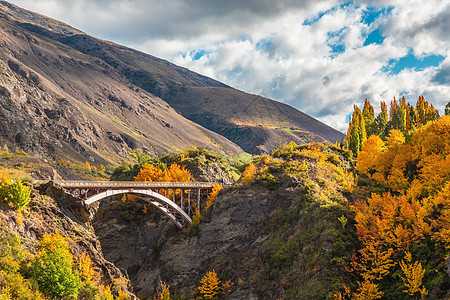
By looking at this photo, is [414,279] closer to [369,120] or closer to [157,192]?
[157,192]

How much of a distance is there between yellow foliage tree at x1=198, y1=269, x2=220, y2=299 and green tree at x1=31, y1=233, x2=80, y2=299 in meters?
21.7

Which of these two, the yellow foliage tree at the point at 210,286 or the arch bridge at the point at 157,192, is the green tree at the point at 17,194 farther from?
the yellow foliage tree at the point at 210,286

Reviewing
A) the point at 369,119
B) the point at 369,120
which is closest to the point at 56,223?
the point at 369,120

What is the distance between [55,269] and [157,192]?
31271mm

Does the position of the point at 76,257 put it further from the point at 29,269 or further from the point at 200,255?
the point at 200,255

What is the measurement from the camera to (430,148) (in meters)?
62.8

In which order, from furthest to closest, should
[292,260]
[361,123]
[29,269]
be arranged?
[361,123], [292,260], [29,269]

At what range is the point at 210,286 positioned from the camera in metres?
53.5

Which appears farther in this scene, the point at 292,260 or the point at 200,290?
the point at 200,290

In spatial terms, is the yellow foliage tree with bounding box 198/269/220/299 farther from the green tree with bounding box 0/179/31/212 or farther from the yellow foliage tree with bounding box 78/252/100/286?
the green tree with bounding box 0/179/31/212

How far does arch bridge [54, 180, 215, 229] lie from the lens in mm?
50062

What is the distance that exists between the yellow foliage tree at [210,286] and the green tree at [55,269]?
854 inches

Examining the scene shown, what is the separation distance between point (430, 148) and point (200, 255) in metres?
44.2

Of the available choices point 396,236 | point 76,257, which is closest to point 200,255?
point 76,257
